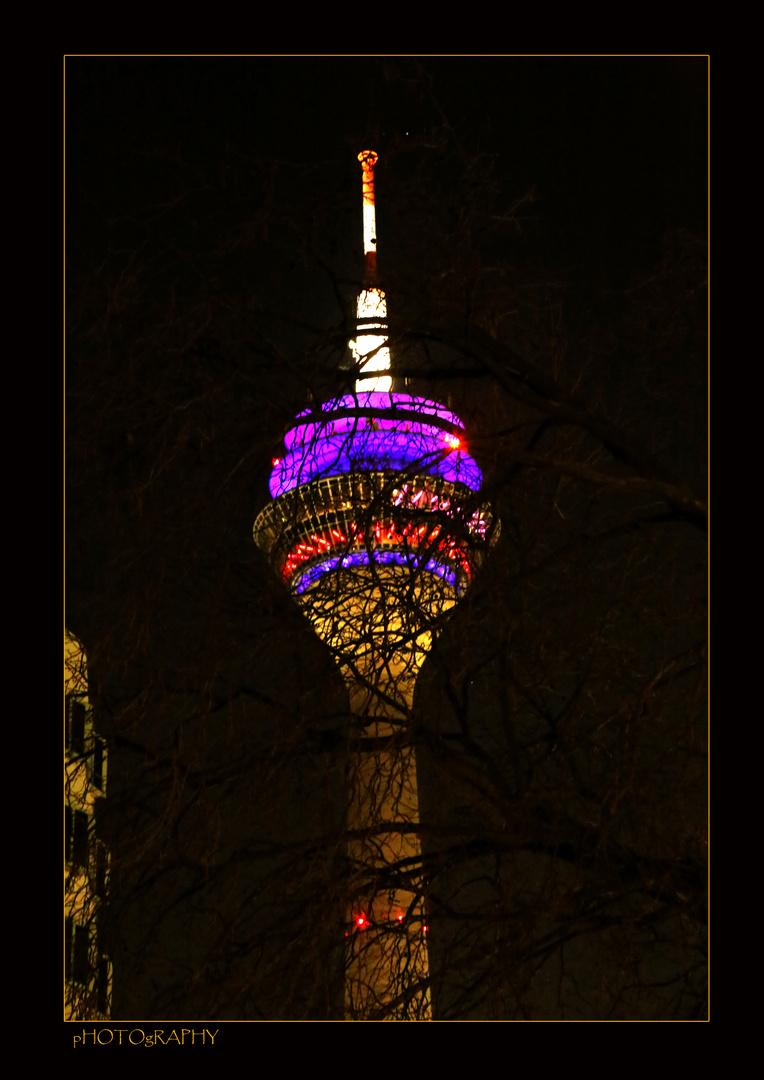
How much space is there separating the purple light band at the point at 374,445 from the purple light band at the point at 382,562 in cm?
34

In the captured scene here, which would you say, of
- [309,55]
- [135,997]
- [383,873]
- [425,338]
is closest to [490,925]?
[383,873]

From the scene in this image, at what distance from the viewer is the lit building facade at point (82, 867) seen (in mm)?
5887

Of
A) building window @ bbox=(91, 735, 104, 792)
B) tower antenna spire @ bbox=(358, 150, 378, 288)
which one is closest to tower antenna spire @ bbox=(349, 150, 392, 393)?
tower antenna spire @ bbox=(358, 150, 378, 288)

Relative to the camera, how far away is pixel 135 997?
6055mm

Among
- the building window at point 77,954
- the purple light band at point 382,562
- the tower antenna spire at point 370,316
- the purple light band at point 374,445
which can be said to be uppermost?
the tower antenna spire at point 370,316

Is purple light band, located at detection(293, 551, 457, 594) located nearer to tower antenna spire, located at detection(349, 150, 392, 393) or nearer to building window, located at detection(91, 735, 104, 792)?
tower antenna spire, located at detection(349, 150, 392, 393)

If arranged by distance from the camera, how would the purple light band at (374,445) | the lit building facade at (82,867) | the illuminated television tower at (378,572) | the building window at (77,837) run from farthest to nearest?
the building window at (77,837) < the purple light band at (374,445) < the lit building facade at (82,867) < the illuminated television tower at (378,572)

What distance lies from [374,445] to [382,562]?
56 centimetres

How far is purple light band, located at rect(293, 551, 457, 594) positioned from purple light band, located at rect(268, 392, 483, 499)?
1.12 ft

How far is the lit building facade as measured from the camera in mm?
5887

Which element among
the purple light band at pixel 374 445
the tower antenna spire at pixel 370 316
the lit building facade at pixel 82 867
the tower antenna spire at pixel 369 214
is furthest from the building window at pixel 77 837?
the tower antenna spire at pixel 369 214

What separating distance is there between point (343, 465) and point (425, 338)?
2.49 feet

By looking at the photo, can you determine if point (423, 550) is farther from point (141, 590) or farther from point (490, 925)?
point (490, 925)

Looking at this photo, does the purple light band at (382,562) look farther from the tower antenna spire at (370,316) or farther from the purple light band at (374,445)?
the tower antenna spire at (370,316)
